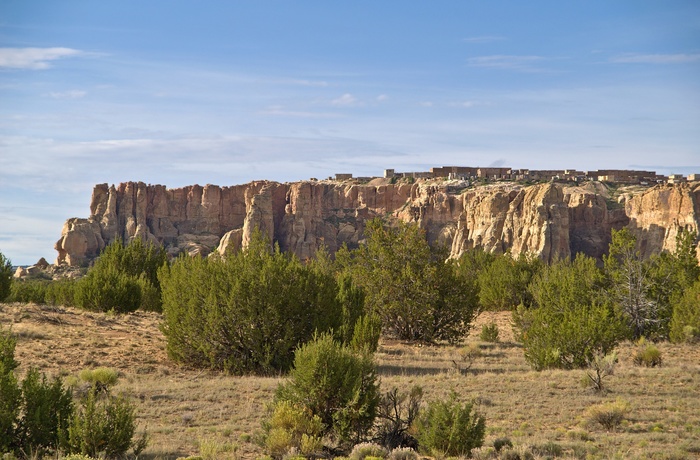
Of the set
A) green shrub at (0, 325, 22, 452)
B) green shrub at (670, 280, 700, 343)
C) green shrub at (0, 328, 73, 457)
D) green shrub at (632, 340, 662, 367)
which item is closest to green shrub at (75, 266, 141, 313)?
green shrub at (0, 328, 73, 457)

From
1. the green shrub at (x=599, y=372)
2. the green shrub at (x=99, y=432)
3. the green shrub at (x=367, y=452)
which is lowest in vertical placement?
the green shrub at (x=599, y=372)

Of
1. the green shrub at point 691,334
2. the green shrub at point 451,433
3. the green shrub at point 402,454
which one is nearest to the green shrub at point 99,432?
the green shrub at point 402,454

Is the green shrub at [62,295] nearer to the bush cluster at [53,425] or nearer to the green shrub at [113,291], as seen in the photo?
the green shrub at [113,291]

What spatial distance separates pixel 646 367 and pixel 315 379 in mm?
12682

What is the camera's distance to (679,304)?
2889 centimetres

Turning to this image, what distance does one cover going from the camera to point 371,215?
13438 cm

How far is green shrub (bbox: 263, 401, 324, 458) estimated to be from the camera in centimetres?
1112

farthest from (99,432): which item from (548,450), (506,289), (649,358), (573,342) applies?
(506,289)

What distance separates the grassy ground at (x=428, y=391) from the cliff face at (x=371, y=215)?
7233cm

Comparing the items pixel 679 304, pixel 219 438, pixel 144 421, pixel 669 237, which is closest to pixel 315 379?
pixel 219 438

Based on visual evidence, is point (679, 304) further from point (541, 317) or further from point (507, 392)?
point (507, 392)

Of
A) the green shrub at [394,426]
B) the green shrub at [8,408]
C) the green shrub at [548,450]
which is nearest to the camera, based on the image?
the green shrub at [8,408]

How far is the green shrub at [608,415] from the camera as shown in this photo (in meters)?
13.6

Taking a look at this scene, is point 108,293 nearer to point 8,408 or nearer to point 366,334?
point 366,334
